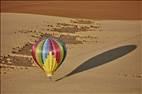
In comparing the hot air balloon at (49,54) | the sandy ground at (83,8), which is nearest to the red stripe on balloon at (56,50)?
the hot air balloon at (49,54)

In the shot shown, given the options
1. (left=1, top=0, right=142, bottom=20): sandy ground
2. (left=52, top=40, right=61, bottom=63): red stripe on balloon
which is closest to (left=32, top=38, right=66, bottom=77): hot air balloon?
(left=52, top=40, right=61, bottom=63): red stripe on balloon

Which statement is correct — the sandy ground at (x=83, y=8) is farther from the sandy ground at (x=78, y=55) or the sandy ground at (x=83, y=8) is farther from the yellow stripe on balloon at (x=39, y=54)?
the yellow stripe on balloon at (x=39, y=54)

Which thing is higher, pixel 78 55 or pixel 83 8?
pixel 83 8

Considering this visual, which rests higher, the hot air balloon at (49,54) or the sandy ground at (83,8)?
the sandy ground at (83,8)

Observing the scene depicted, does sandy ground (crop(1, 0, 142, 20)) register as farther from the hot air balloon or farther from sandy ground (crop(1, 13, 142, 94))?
the hot air balloon

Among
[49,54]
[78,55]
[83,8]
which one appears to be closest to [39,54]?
[49,54]

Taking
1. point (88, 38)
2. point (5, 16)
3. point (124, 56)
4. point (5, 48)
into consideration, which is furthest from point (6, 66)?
point (124, 56)

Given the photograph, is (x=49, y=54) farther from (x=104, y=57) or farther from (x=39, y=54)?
(x=104, y=57)
